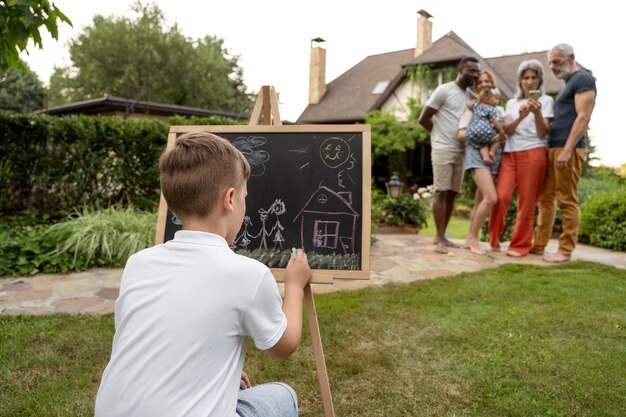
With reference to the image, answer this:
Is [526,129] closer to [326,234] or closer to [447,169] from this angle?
[447,169]

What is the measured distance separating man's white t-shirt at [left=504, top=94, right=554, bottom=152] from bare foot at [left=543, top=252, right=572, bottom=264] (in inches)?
52.2

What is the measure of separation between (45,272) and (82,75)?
27.0 m

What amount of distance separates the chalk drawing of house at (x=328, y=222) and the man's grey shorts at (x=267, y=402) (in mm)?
985

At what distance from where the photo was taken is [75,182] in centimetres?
726

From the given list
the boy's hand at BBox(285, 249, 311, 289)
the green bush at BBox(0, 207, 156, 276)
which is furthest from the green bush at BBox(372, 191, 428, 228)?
the boy's hand at BBox(285, 249, 311, 289)

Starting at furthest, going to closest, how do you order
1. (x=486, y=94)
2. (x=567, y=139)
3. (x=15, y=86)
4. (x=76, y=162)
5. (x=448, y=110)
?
(x=15, y=86)
(x=76, y=162)
(x=448, y=110)
(x=486, y=94)
(x=567, y=139)

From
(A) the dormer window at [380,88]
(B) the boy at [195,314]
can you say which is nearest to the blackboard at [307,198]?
(B) the boy at [195,314]

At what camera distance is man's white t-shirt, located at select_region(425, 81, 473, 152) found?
19.6 feet

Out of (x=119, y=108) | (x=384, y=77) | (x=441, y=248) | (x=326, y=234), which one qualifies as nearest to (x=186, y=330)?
(x=326, y=234)

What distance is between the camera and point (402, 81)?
2191cm

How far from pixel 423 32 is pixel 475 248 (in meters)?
18.6

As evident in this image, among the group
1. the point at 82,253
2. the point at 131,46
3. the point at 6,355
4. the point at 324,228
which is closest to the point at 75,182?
the point at 82,253

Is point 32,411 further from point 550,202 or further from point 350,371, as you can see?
point 550,202

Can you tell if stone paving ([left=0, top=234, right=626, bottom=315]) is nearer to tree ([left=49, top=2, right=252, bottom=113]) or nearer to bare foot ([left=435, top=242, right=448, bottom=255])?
bare foot ([left=435, top=242, right=448, bottom=255])
